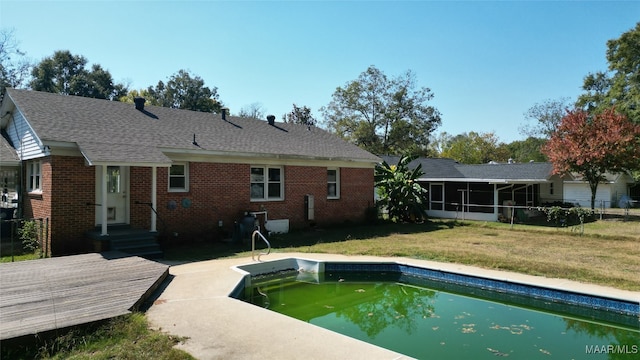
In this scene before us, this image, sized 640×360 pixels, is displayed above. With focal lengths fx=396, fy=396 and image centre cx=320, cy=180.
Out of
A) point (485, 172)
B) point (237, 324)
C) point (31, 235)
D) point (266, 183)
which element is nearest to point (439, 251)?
point (266, 183)

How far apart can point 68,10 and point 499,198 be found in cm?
2228

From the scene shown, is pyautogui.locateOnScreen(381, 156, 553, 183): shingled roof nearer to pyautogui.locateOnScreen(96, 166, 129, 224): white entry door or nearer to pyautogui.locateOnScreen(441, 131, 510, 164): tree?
pyautogui.locateOnScreen(96, 166, 129, 224): white entry door

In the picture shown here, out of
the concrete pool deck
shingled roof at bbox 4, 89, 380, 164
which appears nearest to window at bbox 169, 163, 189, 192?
shingled roof at bbox 4, 89, 380, 164

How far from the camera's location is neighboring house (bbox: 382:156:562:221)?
21.9 m

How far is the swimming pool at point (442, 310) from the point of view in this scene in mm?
6020

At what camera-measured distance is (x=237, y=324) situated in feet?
18.1

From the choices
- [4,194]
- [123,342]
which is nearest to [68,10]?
[4,194]

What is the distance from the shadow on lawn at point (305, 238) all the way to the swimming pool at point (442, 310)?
2330 mm

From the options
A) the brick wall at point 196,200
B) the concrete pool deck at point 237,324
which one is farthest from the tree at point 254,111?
the concrete pool deck at point 237,324

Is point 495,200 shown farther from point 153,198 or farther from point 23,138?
point 23,138

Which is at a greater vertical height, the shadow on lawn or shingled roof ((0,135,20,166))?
shingled roof ((0,135,20,166))

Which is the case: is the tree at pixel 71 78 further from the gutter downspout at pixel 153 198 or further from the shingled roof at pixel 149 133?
the gutter downspout at pixel 153 198

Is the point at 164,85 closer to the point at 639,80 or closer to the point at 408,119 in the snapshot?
the point at 408,119

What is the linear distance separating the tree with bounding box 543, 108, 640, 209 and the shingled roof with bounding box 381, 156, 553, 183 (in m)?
1.34
